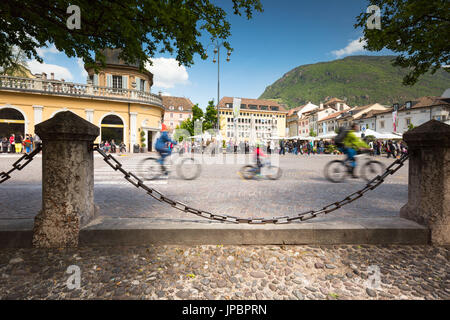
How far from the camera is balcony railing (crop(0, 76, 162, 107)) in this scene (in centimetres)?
2350

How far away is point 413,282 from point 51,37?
826 centimetres

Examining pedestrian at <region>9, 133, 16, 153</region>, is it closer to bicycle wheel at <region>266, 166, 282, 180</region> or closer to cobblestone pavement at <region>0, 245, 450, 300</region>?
bicycle wheel at <region>266, 166, 282, 180</region>

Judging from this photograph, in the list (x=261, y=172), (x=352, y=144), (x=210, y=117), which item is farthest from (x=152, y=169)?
(x=210, y=117)

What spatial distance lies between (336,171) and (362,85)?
17372 cm

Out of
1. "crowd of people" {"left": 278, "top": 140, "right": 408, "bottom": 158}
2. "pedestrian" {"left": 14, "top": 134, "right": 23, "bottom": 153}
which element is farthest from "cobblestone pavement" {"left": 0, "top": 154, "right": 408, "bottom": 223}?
"pedestrian" {"left": 14, "top": 134, "right": 23, "bottom": 153}

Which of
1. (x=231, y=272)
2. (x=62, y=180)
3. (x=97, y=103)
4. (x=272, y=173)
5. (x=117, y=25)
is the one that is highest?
(x=97, y=103)

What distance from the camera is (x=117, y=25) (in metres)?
4.80

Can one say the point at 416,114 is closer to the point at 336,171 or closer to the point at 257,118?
the point at 336,171

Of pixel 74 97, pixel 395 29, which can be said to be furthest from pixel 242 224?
pixel 74 97

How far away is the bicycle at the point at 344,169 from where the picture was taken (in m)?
8.01

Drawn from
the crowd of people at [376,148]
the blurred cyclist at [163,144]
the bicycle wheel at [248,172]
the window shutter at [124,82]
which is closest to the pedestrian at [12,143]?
the window shutter at [124,82]
